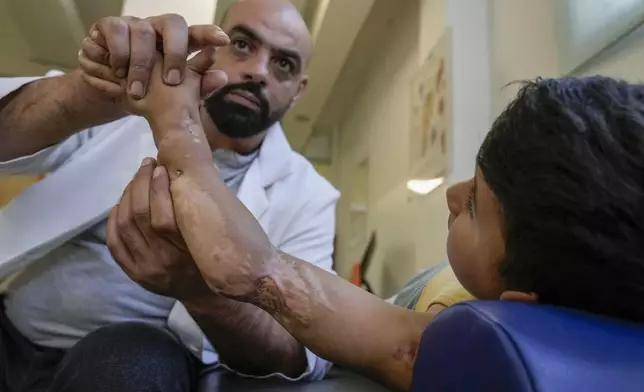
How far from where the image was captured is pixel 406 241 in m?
2.87

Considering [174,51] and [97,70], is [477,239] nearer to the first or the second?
[174,51]

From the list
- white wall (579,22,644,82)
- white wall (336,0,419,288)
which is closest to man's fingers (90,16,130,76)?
white wall (579,22,644,82)

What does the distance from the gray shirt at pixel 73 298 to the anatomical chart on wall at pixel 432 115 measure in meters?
1.34

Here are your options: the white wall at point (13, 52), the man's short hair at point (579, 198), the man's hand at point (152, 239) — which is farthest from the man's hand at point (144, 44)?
the white wall at point (13, 52)

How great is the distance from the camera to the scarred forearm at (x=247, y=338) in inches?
29.8

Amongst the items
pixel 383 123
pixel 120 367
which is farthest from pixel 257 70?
pixel 383 123

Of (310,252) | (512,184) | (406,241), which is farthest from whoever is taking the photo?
(406,241)

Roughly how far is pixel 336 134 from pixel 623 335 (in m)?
4.85

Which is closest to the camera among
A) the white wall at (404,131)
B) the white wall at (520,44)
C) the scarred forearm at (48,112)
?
the scarred forearm at (48,112)

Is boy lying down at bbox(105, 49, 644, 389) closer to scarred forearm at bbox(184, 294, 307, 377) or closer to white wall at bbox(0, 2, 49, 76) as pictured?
scarred forearm at bbox(184, 294, 307, 377)

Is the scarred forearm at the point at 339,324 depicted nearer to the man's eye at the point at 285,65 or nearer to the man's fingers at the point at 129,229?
the man's fingers at the point at 129,229

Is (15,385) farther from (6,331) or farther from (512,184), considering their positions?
(512,184)

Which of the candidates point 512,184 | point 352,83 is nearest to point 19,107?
point 512,184

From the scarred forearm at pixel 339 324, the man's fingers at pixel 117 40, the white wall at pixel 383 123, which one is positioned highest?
the man's fingers at pixel 117 40
